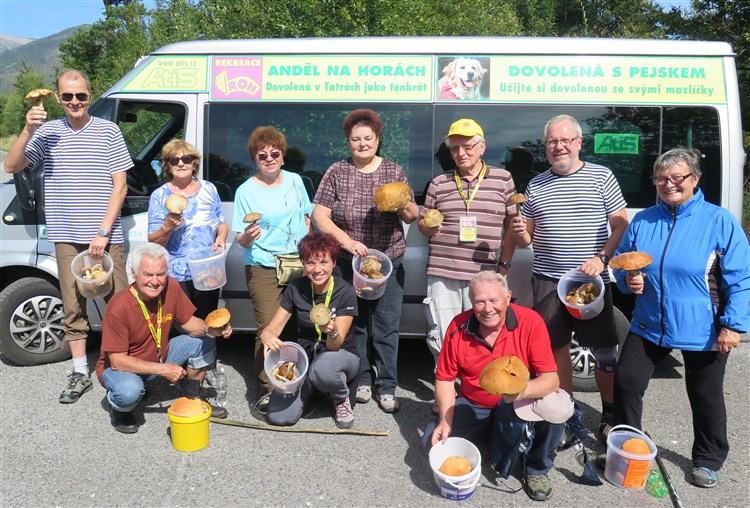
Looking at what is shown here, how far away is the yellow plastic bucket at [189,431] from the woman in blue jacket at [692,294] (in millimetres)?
2431

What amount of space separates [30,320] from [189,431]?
206cm

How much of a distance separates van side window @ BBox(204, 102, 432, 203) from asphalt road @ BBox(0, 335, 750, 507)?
A: 5.40ft

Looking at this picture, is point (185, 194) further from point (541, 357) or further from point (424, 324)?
point (541, 357)

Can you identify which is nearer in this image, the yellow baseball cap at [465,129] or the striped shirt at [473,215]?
the yellow baseball cap at [465,129]

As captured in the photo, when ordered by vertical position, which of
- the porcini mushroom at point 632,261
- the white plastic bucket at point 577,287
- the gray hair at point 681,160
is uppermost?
the gray hair at point 681,160

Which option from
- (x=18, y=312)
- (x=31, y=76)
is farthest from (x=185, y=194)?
(x=31, y=76)

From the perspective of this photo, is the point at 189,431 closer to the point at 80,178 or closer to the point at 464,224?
the point at 80,178

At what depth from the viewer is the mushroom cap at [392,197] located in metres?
3.56

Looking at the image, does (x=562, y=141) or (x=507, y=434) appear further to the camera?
(x=562, y=141)

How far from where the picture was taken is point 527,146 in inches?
167

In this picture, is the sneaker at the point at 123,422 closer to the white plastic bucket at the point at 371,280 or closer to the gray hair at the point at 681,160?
the white plastic bucket at the point at 371,280

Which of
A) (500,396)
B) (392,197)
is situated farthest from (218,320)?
(500,396)

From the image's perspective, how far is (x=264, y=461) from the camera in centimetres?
346

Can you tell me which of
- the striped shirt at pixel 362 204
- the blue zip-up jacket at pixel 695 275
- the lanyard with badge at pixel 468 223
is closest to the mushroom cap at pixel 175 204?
→ the striped shirt at pixel 362 204
